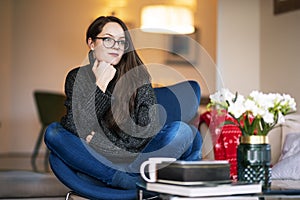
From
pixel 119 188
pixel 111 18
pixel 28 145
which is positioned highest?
pixel 111 18

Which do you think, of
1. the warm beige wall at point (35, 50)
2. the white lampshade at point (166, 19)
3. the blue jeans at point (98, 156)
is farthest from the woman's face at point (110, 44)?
the warm beige wall at point (35, 50)

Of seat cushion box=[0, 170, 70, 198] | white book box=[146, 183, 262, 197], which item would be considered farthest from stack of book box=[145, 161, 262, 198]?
seat cushion box=[0, 170, 70, 198]

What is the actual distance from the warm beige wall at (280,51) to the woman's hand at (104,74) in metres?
2.44

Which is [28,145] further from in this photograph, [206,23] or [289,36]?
[289,36]

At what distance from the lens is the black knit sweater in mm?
2926

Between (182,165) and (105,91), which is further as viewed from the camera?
(105,91)

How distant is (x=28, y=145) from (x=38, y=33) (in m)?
1.47

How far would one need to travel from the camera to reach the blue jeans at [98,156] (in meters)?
2.83

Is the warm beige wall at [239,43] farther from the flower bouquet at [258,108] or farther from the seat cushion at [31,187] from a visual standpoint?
→ the flower bouquet at [258,108]

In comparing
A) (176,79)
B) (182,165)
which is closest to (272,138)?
(182,165)

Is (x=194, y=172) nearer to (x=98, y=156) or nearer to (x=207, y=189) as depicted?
(x=207, y=189)

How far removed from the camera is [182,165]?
2158mm

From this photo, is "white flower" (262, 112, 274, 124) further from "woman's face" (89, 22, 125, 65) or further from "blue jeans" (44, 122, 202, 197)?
"woman's face" (89, 22, 125, 65)

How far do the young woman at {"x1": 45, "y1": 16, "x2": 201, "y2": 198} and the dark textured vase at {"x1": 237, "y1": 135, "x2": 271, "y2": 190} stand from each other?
53 centimetres
